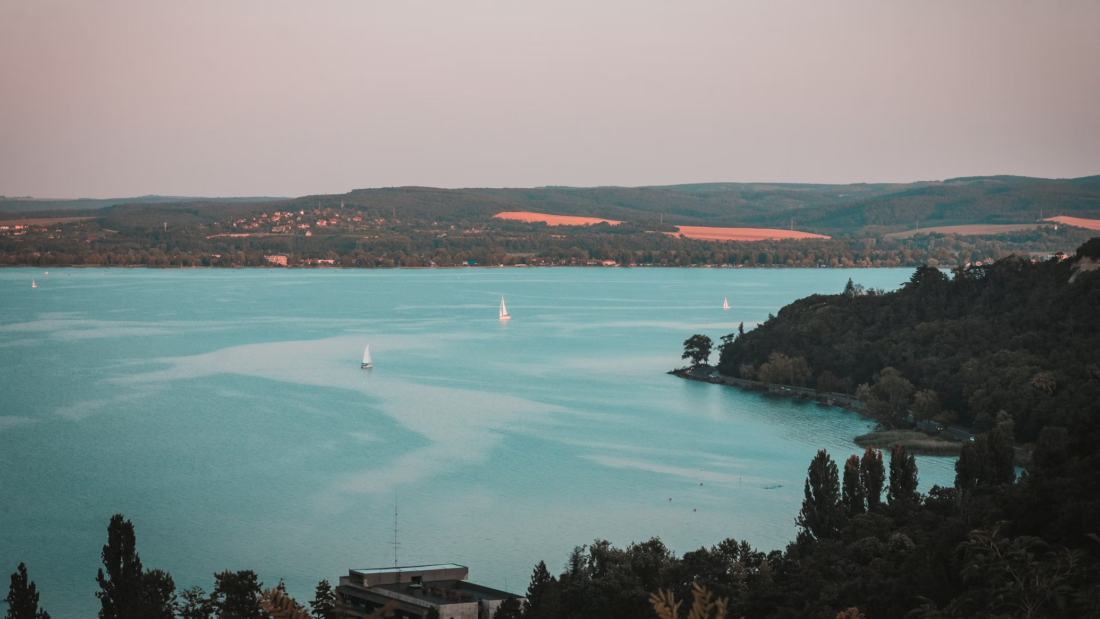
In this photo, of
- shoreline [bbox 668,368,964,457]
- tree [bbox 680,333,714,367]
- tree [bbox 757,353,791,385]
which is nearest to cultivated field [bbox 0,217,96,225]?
tree [bbox 680,333,714,367]

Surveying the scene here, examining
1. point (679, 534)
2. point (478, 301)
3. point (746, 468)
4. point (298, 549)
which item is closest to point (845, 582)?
point (679, 534)

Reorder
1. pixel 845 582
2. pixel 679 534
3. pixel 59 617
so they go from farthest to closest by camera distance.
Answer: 1. pixel 679 534
2. pixel 59 617
3. pixel 845 582

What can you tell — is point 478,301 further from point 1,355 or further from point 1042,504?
point 1042,504

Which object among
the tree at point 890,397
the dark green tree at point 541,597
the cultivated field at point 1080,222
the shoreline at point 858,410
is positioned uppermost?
the cultivated field at point 1080,222

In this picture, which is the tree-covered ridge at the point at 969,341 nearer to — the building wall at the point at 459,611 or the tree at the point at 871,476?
the tree at the point at 871,476

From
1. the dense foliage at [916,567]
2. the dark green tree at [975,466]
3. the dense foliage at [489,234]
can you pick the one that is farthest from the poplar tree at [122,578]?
the dense foliage at [489,234]

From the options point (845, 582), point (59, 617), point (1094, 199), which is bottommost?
point (59, 617)
